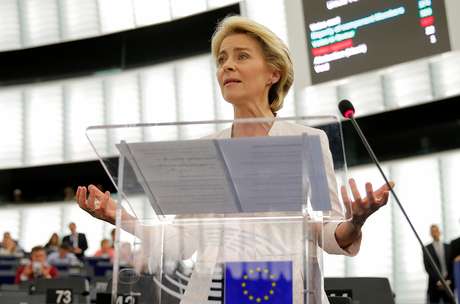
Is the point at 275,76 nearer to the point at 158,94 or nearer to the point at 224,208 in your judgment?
the point at 224,208

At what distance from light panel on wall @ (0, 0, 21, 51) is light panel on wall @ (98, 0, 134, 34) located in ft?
7.99

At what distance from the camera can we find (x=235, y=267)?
2.11 metres

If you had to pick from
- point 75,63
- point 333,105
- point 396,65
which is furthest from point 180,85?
point 396,65

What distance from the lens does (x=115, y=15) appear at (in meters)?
19.4

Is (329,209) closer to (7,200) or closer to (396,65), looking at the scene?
(396,65)

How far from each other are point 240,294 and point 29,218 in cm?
1843

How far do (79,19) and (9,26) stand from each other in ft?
6.69

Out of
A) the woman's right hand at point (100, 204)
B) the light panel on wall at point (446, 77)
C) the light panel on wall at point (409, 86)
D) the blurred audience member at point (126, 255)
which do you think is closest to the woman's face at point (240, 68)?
the woman's right hand at point (100, 204)

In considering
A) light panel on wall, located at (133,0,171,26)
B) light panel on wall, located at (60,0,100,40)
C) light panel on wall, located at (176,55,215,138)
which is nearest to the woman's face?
light panel on wall, located at (176,55,215,138)

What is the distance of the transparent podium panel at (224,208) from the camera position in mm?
2074

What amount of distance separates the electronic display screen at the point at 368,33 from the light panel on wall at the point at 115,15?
9199mm

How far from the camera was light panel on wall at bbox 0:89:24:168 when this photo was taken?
2008 centimetres

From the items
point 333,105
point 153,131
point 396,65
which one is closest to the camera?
point 153,131

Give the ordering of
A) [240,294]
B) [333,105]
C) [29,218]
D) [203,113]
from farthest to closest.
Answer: [29,218] → [203,113] → [333,105] → [240,294]
